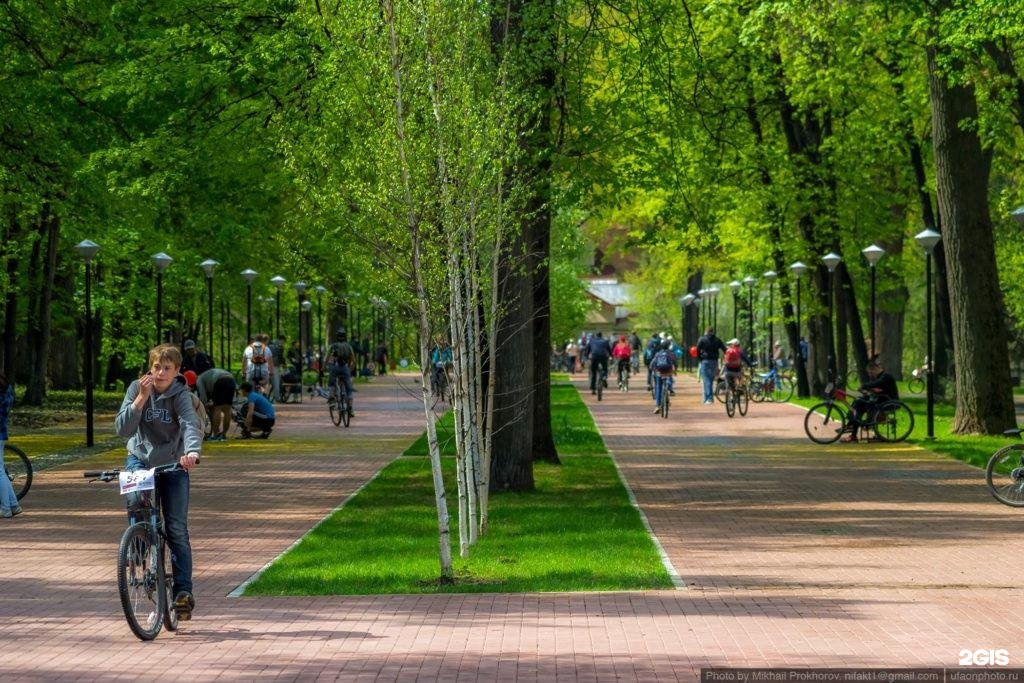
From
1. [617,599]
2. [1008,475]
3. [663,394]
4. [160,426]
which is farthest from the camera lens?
[663,394]

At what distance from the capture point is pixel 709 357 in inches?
1587

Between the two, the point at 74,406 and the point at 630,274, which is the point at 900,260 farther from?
the point at 630,274

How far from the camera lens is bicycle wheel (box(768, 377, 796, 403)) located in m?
45.4

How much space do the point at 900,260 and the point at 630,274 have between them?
59867 millimetres

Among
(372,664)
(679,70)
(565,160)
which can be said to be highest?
(679,70)

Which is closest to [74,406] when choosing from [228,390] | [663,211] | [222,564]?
[228,390]

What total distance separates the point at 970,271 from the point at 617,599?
1718 centimetres

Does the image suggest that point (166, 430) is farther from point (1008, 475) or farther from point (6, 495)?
point (1008, 475)

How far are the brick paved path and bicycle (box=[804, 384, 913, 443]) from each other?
5.30 m

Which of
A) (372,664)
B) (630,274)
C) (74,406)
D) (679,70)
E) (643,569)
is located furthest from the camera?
(630,274)

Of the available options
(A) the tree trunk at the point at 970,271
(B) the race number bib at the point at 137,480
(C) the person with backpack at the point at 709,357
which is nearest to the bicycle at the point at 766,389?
(C) the person with backpack at the point at 709,357

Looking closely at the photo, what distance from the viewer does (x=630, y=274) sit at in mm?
102438

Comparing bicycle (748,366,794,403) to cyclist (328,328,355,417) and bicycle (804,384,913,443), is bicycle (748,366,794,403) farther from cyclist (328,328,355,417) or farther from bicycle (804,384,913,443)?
bicycle (804,384,913,443)

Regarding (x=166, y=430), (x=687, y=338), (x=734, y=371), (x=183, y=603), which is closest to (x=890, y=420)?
(x=734, y=371)
